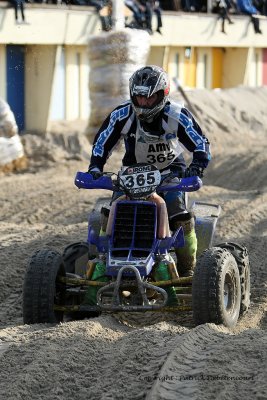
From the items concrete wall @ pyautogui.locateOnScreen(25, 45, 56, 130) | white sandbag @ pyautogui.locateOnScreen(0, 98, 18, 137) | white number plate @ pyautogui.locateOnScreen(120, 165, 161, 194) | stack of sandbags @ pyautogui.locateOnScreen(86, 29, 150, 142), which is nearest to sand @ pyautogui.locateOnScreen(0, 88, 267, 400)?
white number plate @ pyautogui.locateOnScreen(120, 165, 161, 194)

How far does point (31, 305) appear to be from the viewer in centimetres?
749

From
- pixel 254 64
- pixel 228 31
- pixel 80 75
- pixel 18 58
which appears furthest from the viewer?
pixel 254 64

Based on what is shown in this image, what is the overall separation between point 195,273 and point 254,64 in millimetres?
23277

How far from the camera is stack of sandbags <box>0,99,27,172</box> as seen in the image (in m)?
18.0

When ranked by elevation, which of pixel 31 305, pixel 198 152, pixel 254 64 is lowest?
pixel 254 64

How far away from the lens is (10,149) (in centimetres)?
1838

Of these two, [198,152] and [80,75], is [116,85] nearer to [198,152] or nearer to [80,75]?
[80,75]

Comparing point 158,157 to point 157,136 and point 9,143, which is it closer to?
point 157,136

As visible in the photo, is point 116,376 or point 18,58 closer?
point 116,376

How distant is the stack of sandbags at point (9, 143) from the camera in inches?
707

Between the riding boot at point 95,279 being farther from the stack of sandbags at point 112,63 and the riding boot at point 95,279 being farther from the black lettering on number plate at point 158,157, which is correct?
the stack of sandbags at point 112,63

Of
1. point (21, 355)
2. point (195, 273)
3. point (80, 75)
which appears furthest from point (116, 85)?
point (21, 355)

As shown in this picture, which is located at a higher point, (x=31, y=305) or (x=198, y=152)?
(x=198, y=152)

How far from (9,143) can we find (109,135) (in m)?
9.97
